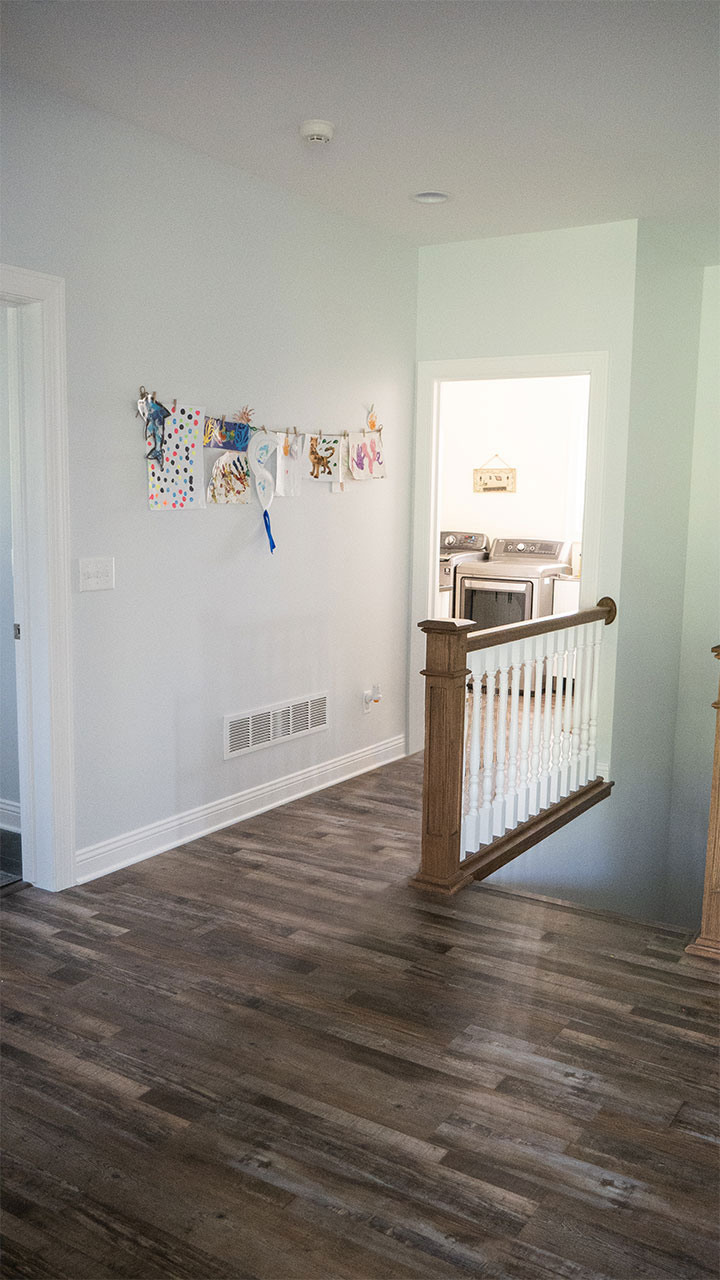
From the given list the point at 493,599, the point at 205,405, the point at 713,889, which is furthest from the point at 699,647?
the point at 205,405

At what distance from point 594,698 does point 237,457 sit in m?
2.12

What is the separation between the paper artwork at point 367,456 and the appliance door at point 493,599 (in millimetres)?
2227

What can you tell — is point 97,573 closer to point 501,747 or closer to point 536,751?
point 501,747

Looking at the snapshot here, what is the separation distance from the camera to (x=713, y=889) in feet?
10.9

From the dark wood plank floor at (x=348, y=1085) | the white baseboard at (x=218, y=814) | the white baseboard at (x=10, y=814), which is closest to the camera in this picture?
the dark wood plank floor at (x=348, y=1085)

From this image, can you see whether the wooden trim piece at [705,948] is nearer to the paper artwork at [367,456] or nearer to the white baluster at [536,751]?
the white baluster at [536,751]

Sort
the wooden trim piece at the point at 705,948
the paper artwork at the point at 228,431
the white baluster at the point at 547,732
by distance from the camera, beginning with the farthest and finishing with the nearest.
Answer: the white baluster at the point at 547,732 < the paper artwork at the point at 228,431 < the wooden trim piece at the point at 705,948

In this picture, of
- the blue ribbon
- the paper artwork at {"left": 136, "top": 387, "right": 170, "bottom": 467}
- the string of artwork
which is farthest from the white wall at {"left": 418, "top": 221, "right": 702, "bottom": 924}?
the paper artwork at {"left": 136, "top": 387, "right": 170, "bottom": 467}

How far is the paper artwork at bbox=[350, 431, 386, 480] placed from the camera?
197 inches

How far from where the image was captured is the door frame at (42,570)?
337cm

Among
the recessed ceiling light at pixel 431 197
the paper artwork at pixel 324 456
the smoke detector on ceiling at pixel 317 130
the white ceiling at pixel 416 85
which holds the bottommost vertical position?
the paper artwork at pixel 324 456

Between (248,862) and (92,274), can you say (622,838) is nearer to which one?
(248,862)

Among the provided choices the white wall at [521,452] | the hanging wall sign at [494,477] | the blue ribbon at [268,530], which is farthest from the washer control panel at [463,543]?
the blue ribbon at [268,530]

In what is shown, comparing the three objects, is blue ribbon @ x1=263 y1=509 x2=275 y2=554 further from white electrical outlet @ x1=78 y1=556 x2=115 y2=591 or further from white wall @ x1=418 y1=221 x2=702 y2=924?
Result: white wall @ x1=418 y1=221 x2=702 y2=924
